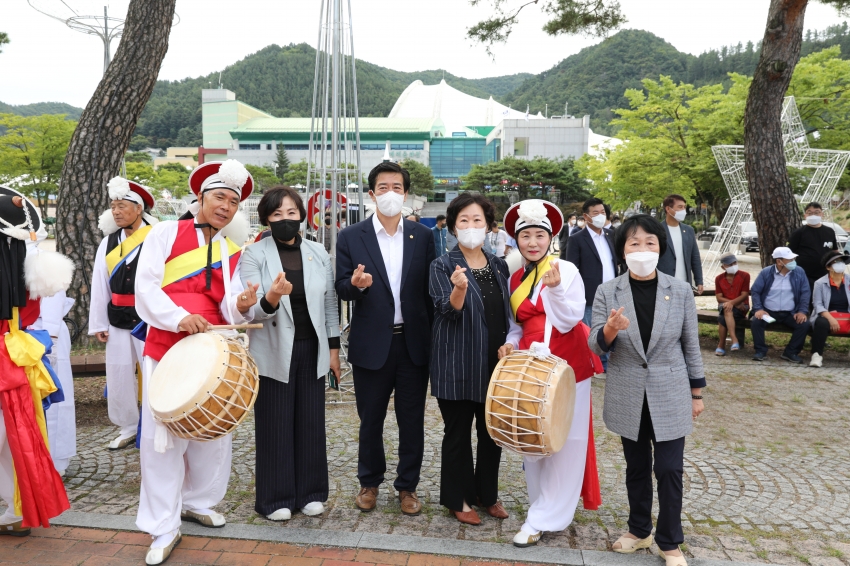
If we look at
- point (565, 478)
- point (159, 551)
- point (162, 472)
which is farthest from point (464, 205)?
point (159, 551)

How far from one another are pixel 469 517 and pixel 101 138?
607cm

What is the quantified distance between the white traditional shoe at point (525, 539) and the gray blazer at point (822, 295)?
6.63 meters

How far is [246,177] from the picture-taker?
3.70 m

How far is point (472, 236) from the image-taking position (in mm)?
3668

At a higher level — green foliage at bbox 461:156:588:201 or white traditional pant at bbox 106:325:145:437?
green foliage at bbox 461:156:588:201

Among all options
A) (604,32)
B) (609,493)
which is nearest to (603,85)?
(604,32)

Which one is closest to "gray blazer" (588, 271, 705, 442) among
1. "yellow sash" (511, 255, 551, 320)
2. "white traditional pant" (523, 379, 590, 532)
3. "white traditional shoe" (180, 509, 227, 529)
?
"white traditional pant" (523, 379, 590, 532)

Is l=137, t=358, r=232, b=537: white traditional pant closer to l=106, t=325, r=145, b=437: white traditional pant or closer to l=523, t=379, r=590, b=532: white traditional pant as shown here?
l=106, t=325, r=145, b=437: white traditional pant

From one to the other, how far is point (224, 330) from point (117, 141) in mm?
5033

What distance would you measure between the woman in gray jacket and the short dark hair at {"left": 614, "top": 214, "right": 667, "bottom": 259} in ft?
5.71

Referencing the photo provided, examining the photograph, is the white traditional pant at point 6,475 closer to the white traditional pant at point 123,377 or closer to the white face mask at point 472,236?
the white traditional pant at point 123,377

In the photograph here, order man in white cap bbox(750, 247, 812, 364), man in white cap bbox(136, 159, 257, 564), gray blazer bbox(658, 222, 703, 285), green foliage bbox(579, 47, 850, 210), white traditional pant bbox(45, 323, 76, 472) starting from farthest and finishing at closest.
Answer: green foliage bbox(579, 47, 850, 210) < man in white cap bbox(750, 247, 812, 364) < gray blazer bbox(658, 222, 703, 285) < white traditional pant bbox(45, 323, 76, 472) < man in white cap bbox(136, 159, 257, 564)

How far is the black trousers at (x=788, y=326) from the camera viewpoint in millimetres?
8508

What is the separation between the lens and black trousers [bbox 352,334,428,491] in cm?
396
